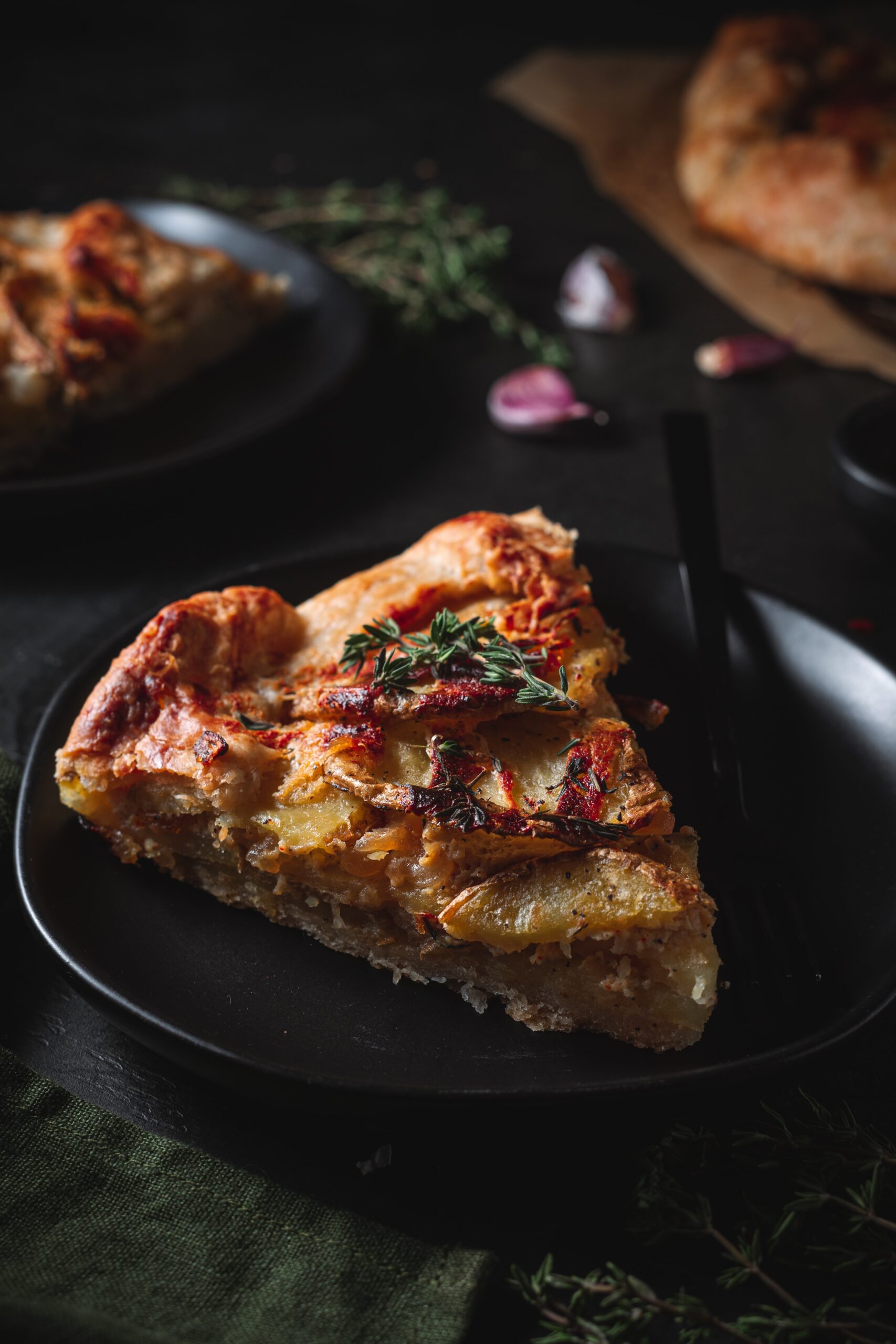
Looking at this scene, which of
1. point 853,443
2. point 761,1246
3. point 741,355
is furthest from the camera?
point 741,355

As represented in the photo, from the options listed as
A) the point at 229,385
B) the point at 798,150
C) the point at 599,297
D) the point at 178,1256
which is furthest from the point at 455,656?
the point at 798,150

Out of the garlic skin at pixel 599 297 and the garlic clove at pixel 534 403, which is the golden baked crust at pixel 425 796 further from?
the garlic skin at pixel 599 297

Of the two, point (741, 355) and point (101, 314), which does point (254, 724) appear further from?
point (741, 355)

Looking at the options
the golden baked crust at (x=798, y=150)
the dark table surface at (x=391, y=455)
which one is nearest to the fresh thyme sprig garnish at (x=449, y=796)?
the dark table surface at (x=391, y=455)

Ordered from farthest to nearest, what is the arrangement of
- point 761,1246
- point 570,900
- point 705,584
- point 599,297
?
point 599,297 → point 705,584 → point 570,900 → point 761,1246

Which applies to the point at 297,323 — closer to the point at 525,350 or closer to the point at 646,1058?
the point at 525,350

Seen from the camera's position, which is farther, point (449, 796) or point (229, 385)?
point (229, 385)

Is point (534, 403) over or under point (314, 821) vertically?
under
